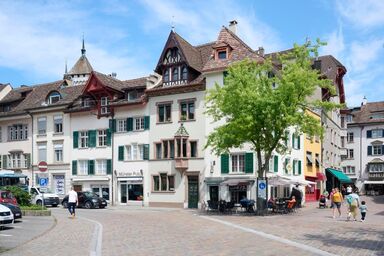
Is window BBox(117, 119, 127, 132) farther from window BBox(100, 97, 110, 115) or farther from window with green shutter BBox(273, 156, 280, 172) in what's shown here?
window with green shutter BBox(273, 156, 280, 172)

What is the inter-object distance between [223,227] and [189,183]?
1924 cm

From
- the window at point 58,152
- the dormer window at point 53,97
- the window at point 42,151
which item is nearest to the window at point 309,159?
the window at point 58,152

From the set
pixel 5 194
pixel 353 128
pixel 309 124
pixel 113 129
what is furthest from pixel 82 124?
pixel 353 128

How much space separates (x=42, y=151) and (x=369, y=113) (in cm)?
4815

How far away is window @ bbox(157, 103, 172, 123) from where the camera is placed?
140 ft

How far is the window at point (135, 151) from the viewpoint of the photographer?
43.9m

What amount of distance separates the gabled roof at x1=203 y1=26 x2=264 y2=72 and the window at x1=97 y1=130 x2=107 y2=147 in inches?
473

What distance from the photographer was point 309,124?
2962 cm

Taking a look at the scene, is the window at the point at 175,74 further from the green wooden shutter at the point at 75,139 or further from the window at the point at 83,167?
the window at the point at 83,167

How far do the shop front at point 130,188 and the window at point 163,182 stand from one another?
1.44m

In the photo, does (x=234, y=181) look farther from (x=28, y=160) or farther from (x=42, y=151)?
(x=28, y=160)

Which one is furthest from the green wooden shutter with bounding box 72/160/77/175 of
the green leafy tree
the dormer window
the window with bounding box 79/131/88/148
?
the green leafy tree

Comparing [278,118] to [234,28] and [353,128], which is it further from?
[353,128]

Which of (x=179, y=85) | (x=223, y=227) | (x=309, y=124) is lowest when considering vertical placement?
(x=223, y=227)
